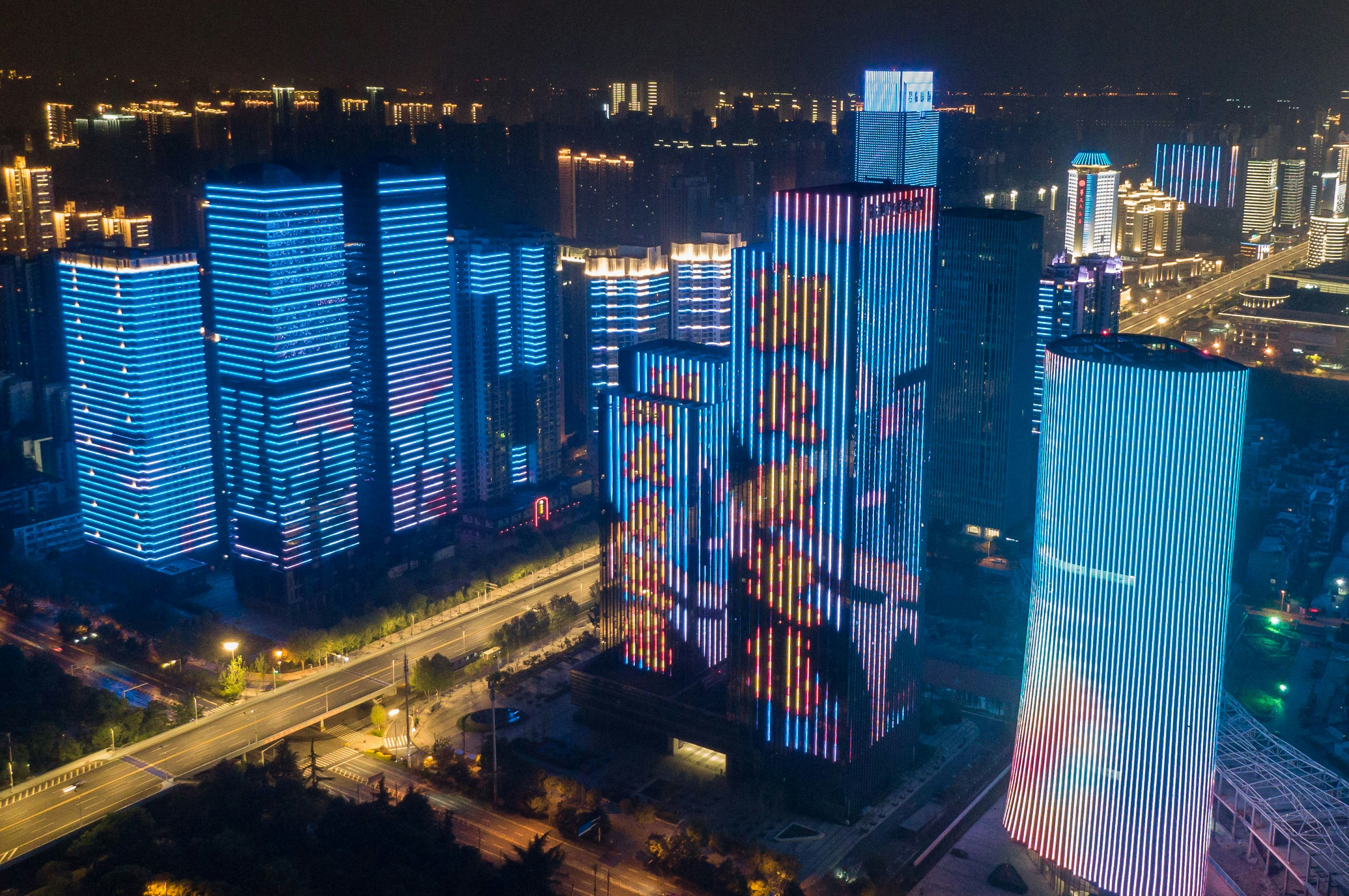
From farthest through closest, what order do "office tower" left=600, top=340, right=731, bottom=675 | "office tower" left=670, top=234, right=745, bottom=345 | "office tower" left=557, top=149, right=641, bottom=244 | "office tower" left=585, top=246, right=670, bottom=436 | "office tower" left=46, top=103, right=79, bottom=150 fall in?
"office tower" left=557, top=149, right=641, bottom=244
"office tower" left=46, top=103, right=79, bottom=150
"office tower" left=585, top=246, right=670, bottom=436
"office tower" left=670, top=234, right=745, bottom=345
"office tower" left=600, top=340, right=731, bottom=675

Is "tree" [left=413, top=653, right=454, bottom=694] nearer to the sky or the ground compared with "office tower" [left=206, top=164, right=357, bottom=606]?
nearer to the ground

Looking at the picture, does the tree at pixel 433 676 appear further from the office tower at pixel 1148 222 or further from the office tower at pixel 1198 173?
the office tower at pixel 1198 173

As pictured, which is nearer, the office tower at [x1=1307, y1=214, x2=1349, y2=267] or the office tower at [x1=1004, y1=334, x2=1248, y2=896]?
the office tower at [x1=1004, y1=334, x2=1248, y2=896]

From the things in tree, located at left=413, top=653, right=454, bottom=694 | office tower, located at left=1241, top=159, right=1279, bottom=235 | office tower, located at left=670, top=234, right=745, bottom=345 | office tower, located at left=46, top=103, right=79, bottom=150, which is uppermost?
office tower, located at left=46, top=103, right=79, bottom=150

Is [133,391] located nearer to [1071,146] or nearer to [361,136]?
[361,136]

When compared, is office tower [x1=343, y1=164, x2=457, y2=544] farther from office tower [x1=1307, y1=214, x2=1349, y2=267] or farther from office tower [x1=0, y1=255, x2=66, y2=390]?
office tower [x1=1307, y1=214, x2=1349, y2=267]

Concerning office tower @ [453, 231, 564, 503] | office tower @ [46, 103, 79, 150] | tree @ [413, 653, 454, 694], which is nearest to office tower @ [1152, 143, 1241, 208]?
office tower @ [453, 231, 564, 503]
